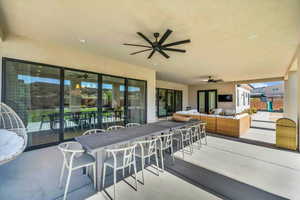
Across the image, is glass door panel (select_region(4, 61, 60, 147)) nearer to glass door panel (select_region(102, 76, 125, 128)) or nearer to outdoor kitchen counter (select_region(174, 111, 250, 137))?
glass door panel (select_region(102, 76, 125, 128))

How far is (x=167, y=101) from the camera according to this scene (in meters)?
10.6

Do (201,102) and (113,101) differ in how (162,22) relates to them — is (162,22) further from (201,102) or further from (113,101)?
(201,102)

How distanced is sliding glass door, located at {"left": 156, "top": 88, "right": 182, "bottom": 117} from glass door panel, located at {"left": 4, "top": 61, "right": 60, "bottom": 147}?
6.82 meters

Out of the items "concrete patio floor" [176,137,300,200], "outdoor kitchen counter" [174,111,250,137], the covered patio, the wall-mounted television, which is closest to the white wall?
the covered patio

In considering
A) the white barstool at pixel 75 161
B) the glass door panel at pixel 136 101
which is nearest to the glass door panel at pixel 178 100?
the glass door panel at pixel 136 101

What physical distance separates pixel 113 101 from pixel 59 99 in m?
1.96

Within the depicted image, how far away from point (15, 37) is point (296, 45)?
731 centimetres

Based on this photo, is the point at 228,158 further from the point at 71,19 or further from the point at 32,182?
the point at 71,19

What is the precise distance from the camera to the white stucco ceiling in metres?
2.16

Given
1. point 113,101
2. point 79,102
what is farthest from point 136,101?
point 79,102

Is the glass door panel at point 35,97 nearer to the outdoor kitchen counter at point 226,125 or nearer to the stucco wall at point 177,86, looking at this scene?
the outdoor kitchen counter at point 226,125

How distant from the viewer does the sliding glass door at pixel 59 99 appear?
11.2 feet

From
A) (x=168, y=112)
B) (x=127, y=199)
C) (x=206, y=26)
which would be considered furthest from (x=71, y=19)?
(x=168, y=112)

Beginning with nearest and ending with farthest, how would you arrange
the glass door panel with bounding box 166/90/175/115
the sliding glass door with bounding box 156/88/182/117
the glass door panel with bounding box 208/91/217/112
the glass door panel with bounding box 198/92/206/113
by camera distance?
the sliding glass door with bounding box 156/88/182/117
the glass door panel with bounding box 166/90/175/115
the glass door panel with bounding box 208/91/217/112
the glass door panel with bounding box 198/92/206/113
